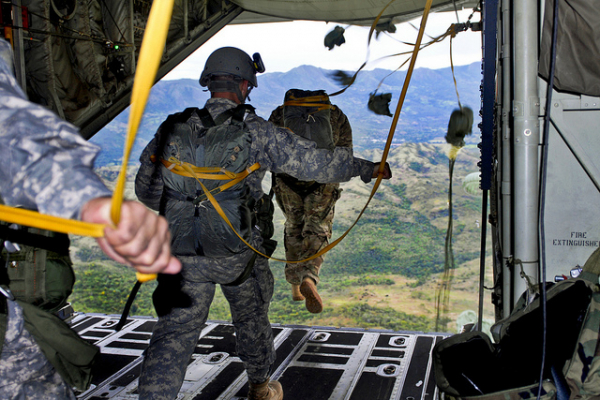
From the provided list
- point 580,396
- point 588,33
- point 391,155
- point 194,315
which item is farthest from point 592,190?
point 391,155

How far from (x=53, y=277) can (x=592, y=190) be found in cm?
220

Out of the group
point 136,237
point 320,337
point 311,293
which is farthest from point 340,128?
point 136,237

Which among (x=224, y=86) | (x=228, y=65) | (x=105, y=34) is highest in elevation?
(x=105, y=34)

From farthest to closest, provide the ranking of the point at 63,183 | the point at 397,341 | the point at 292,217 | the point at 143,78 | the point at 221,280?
the point at 292,217 → the point at 397,341 → the point at 221,280 → the point at 63,183 → the point at 143,78

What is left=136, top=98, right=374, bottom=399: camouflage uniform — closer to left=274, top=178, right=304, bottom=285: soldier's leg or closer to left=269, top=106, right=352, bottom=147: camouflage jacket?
left=274, top=178, right=304, bottom=285: soldier's leg

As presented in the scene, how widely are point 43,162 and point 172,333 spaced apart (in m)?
1.57

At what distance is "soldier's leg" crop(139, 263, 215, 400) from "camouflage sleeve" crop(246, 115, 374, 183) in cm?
72

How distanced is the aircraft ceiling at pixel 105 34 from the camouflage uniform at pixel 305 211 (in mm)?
1543

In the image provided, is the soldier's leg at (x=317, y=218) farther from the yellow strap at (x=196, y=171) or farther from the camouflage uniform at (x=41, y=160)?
the camouflage uniform at (x=41, y=160)

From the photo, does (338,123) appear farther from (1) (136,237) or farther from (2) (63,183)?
(1) (136,237)

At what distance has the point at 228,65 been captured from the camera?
105 inches

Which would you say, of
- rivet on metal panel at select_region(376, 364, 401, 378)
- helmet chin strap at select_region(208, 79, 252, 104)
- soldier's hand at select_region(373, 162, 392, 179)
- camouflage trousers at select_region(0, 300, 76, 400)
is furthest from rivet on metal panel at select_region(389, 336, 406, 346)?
camouflage trousers at select_region(0, 300, 76, 400)

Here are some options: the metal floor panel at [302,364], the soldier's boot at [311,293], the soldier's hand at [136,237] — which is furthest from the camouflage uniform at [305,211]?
the soldier's hand at [136,237]

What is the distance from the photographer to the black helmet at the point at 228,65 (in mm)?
2670
